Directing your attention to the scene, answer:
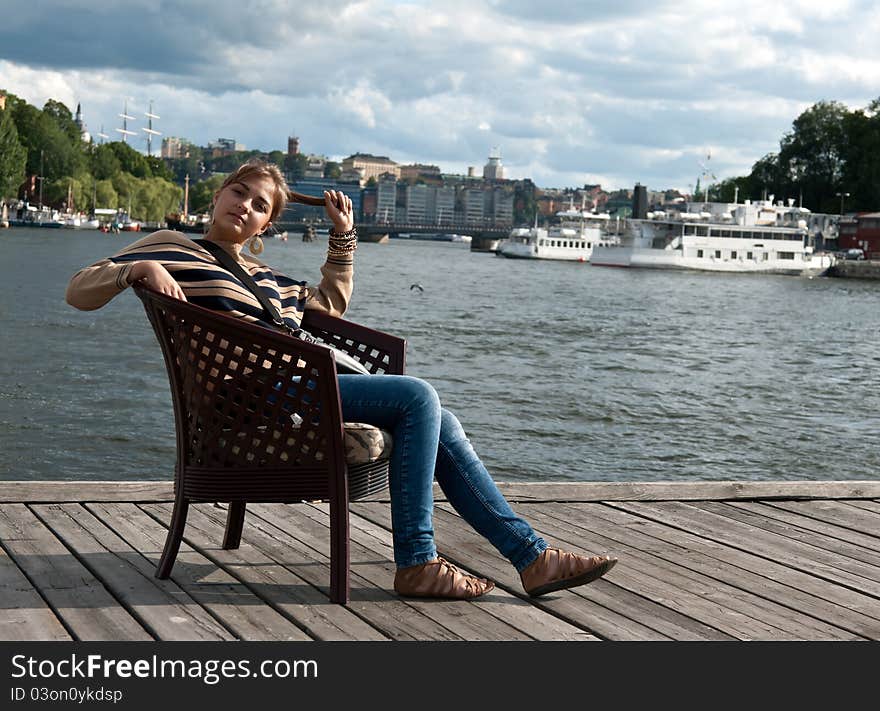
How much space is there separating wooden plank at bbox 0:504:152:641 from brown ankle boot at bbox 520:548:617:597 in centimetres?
92

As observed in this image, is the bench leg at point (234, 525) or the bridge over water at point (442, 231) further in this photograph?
the bridge over water at point (442, 231)

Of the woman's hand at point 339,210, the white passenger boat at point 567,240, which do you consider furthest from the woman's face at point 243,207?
the white passenger boat at point 567,240

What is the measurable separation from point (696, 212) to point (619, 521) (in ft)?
248

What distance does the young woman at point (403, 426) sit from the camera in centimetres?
300

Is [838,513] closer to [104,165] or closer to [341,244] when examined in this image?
[341,244]

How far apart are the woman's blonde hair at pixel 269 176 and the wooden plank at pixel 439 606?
3.09ft

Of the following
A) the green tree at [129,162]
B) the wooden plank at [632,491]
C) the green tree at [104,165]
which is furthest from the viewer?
the green tree at [129,162]

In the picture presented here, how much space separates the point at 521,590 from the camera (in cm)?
320

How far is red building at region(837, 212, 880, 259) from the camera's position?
78.8 m

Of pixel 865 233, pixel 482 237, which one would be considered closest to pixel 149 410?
pixel 865 233

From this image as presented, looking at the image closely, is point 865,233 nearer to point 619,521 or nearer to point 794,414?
point 794,414

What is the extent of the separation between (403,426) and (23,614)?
945 millimetres

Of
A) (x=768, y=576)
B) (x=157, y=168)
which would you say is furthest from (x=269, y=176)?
(x=157, y=168)

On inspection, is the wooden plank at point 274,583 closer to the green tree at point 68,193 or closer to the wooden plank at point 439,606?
the wooden plank at point 439,606
